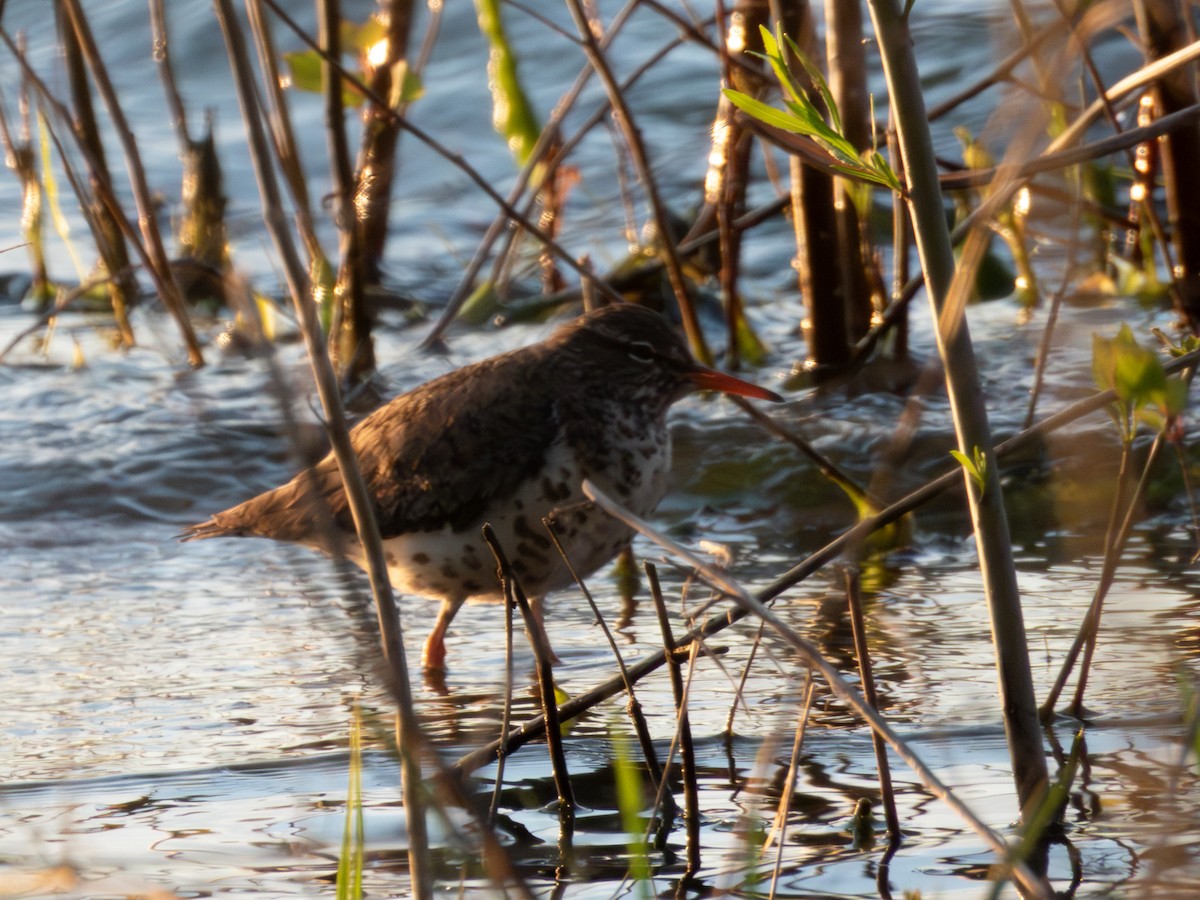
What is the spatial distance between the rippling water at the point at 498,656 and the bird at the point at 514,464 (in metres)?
0.27

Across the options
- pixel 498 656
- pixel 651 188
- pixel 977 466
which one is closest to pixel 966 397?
pixel 977 466

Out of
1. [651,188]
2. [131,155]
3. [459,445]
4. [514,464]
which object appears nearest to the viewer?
[131,155]

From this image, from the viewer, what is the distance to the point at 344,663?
488 centimetres

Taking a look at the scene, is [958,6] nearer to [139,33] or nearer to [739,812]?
[139,33]

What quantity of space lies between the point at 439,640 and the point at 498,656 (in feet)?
0.62

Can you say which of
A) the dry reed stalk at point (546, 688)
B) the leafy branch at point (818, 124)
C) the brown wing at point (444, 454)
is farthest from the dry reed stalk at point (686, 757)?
the brown wing at point (444, 454)

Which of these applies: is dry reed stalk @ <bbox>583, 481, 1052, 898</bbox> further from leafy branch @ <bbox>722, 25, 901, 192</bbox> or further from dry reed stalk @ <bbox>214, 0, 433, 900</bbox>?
leafy branch @ <bbox>722, 25, 901, 192</bbox>

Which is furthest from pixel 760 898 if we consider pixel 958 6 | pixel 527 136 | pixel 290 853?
pixel 958 6

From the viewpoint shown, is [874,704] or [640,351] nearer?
[874,704]

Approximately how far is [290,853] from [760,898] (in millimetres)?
950

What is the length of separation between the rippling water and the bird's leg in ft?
0.31

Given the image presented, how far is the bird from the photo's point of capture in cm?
491

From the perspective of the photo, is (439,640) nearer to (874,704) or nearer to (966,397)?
(874,704)

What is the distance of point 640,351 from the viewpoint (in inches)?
218
